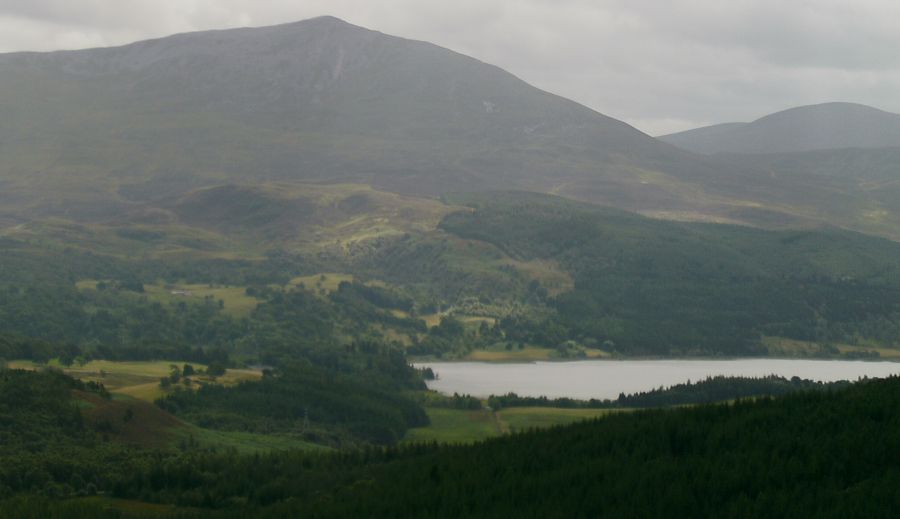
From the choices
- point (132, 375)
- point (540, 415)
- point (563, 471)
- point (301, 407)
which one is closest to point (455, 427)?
point (540, 415)

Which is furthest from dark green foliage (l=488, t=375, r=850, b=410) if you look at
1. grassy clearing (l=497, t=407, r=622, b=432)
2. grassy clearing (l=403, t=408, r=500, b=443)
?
grassy clearing (l=403, t=408, r=500, b=443)

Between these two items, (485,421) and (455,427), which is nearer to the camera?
(455,427)

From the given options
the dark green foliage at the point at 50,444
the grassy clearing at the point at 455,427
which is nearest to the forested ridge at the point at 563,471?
the dark green foliage at the point at 50,444

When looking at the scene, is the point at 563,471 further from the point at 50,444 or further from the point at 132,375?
the point at 132,375

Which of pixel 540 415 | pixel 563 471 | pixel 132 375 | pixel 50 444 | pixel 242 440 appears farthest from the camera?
pixel 132 375

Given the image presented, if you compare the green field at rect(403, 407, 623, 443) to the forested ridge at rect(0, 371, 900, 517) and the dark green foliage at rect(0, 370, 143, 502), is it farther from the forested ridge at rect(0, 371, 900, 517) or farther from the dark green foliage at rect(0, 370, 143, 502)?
the dark green foliage at rect(0, 370, 143, 502)

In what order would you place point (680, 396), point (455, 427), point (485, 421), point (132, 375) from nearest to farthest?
1. point (455, 427)
2. point (485, 421)
3. point (132, 375)
4. point (680, 396)

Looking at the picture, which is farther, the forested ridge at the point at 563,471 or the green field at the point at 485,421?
the green field at the point at 485,421

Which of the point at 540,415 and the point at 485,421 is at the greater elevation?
the point at 540,415

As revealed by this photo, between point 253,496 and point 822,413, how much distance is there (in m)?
47.1

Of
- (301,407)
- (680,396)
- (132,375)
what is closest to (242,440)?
(301,407)

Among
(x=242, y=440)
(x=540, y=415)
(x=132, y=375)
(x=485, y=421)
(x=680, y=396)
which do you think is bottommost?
(x=242, y=440)

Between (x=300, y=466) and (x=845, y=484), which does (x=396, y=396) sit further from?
(x=845, y=484)

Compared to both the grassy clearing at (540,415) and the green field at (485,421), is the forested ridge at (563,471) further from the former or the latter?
the grassy clearing at (540,415)
